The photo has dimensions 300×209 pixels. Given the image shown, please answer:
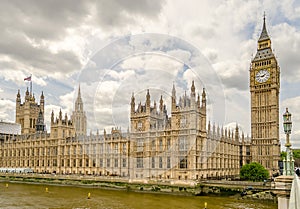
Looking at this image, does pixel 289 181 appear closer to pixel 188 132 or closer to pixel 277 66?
pixel 188 132

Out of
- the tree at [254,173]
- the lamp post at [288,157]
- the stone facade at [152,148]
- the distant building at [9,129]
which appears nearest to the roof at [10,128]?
the distant building at [9,129]

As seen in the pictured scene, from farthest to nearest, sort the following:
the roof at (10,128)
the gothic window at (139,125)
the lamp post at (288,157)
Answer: the roof at (10,128) < the gothic window at (139,125) < the lamp post at (288,157)

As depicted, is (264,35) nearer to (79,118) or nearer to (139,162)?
(139,162)

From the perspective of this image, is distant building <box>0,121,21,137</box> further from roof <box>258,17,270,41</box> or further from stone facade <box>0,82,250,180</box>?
roof <box>258,17,270,41</box>

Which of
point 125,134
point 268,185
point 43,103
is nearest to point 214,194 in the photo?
point 268,185

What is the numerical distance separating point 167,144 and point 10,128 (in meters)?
78.8

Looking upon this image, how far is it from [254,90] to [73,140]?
51.8 metres

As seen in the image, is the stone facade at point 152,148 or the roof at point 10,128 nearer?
the stone facade at point 152,148

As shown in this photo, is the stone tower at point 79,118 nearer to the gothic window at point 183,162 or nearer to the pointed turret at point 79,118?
the pointed turret at point 79,118

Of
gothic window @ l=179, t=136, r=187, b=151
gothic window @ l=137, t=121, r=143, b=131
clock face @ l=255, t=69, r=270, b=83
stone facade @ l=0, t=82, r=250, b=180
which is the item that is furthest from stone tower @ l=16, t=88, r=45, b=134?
clock face @ l=255, t=69, r=270, b=83

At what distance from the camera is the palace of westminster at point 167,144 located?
218ft

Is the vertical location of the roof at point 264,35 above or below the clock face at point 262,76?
above

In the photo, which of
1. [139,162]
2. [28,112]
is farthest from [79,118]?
[139,162]

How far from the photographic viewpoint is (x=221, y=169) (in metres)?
78.4
